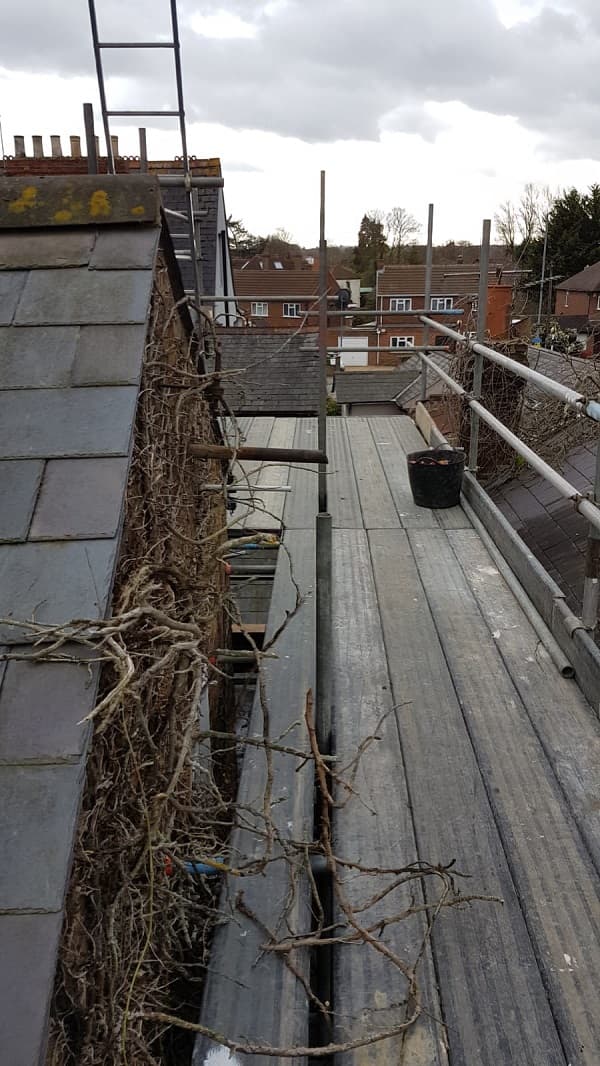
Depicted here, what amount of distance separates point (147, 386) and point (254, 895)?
1.16m

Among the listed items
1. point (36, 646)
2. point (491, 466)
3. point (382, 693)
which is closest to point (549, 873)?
point (382, 693)

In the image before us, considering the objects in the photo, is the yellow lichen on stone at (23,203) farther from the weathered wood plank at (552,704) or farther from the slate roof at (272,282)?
the slate roof at (272,282)

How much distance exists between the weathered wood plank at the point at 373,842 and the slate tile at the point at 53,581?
99 cm

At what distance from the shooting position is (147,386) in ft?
5.34

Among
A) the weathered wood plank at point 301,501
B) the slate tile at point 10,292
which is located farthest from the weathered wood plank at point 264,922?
the weathered wood plank at point 301,501

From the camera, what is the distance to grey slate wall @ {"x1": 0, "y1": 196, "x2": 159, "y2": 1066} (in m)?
0.81

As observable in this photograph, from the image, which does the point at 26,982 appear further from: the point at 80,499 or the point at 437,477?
the point at 437,477

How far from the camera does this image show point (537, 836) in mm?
1882

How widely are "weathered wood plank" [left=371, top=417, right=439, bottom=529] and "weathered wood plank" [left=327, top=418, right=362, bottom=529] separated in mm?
238

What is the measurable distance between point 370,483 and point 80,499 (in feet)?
12.3

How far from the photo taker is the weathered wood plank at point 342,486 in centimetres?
418

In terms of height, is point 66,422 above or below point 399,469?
above

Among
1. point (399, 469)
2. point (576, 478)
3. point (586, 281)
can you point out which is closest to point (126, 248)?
point (399, 469)

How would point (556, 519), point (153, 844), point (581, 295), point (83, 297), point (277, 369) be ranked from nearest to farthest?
point (153, 844) < point (83, 297) < point (556, 519) < point (277, 369) < point (581, 295)
